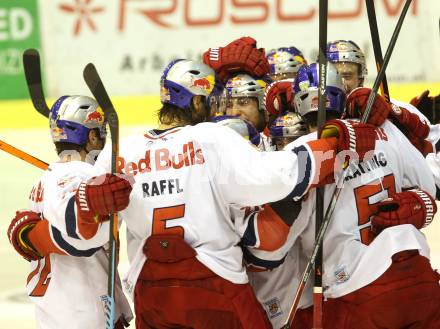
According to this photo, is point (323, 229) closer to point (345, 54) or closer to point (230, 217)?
point (230, 217)

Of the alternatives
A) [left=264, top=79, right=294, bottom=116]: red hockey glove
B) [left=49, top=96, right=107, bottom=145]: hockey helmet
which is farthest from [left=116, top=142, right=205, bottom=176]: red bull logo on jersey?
[left=264, top=79, right=294, bottom=116]: red hockey glove

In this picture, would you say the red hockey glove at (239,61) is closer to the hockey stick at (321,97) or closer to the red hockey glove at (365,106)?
the red hockey glove at (365,106)

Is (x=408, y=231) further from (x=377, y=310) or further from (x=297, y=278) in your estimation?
(x=297, y=278)

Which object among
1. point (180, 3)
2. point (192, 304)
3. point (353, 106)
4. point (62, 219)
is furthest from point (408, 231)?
point (180, 3)

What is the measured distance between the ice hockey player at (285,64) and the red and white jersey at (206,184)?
157 cm

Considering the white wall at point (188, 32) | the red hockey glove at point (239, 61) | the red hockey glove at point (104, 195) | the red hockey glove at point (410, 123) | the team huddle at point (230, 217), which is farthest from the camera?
the white wall at point (188, 32)

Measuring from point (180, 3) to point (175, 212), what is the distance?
537cm

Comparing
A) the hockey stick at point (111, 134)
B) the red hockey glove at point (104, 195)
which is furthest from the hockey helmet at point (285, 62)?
the red hockey glove at point (104, 195)

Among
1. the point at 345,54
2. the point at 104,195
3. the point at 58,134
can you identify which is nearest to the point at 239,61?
the point at 345,54

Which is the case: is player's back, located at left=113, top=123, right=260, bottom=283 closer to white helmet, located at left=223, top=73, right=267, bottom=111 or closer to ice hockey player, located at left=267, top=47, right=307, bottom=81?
white helmet, located at left=223, top=73, right=267, bottom=111

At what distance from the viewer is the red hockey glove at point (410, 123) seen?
10.6ft

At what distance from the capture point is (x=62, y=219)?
289 cm

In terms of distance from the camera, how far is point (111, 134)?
2871 mm

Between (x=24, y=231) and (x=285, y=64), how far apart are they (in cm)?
178
